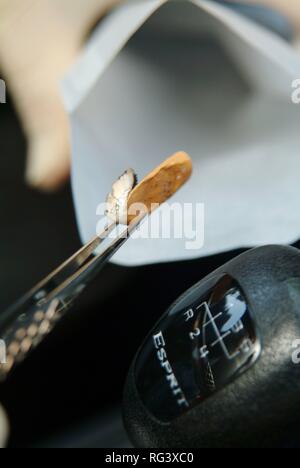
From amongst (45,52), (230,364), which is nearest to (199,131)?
(45,52)

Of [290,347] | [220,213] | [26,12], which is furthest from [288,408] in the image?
[26,12]

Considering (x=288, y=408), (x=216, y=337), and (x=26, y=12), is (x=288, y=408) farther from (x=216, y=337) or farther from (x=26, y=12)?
(x=26, y=12)

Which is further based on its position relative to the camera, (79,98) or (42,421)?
(42,421)

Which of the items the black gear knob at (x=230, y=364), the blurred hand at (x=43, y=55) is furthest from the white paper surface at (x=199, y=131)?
the black gear knob at (x=230, y=364)

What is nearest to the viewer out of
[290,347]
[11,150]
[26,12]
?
[290,347]

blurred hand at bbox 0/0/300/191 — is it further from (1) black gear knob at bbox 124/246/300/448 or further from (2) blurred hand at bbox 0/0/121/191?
(1) black gear knob at bbox 124/246/300/448

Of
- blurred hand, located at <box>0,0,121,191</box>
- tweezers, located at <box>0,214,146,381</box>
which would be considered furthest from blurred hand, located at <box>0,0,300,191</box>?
tweezers, located at <box>0,214,146,381</box>

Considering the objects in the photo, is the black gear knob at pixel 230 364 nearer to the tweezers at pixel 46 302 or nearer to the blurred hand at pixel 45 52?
the tweezers at pixel 46 302
